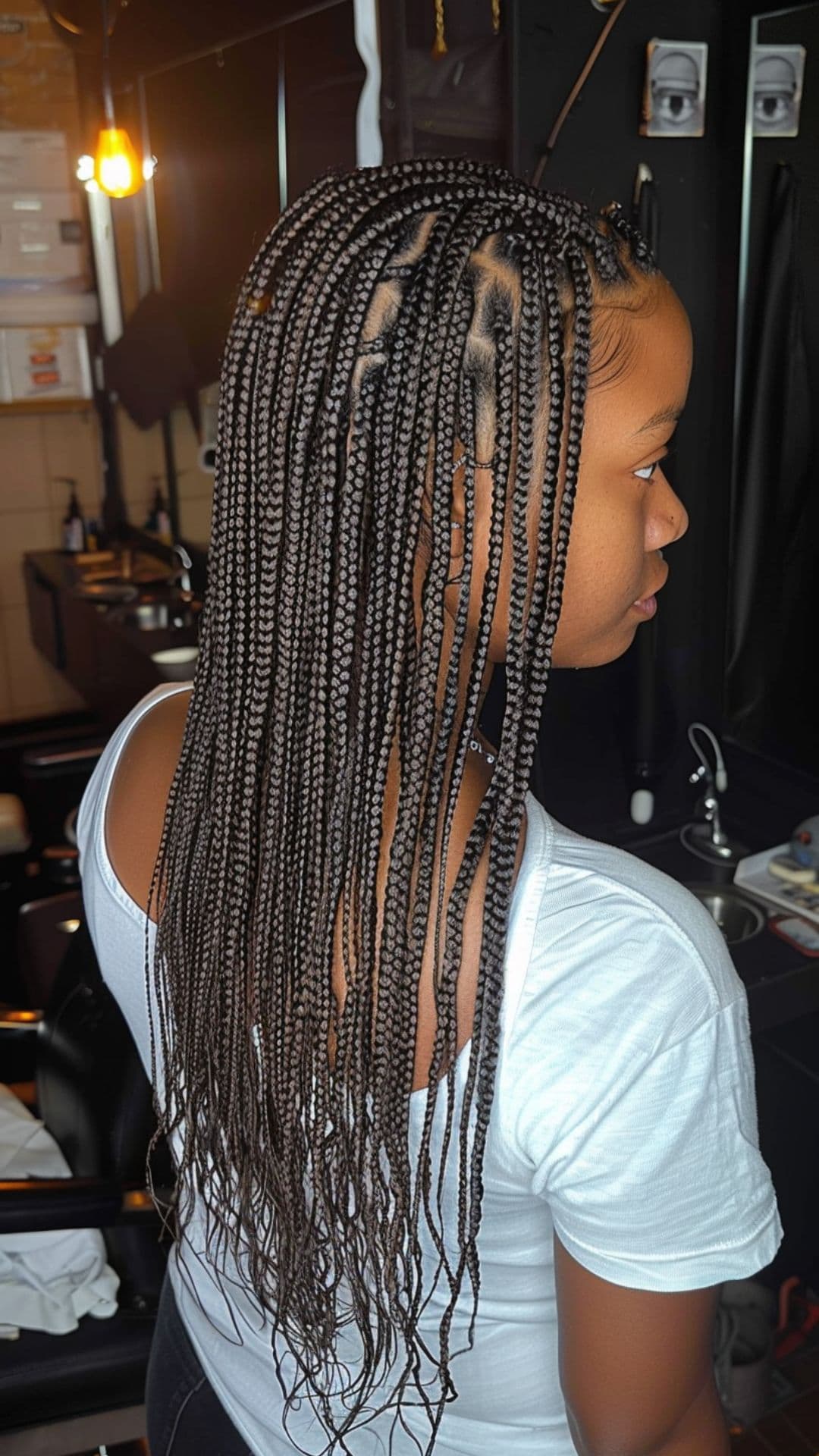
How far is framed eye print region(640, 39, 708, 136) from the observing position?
6.10 ft

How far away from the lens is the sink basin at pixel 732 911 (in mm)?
1993

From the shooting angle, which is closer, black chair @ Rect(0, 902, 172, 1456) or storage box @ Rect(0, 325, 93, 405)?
black chair @ Rect(0, 902, 172, 1456)

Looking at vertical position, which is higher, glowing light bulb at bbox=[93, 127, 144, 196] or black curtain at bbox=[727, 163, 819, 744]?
glowing light bulb at bbox=[93, 127, 144, 196]

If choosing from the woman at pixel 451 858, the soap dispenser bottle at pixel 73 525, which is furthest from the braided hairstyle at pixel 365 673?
the soap dispenser bottle at pixel 73 525

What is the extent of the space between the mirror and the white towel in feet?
4.68

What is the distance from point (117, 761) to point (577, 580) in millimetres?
395

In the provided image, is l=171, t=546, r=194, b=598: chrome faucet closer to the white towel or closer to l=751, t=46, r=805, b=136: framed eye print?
l=751, t=46, r=805, b=136: framed eye print

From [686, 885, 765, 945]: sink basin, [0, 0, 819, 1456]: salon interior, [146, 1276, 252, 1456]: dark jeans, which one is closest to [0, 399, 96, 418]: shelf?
[0, 0, 819, 1456]: salon interior

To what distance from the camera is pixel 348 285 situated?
0.68 metres

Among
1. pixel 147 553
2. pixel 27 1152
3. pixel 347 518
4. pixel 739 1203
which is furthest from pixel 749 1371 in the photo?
pixel 147 553

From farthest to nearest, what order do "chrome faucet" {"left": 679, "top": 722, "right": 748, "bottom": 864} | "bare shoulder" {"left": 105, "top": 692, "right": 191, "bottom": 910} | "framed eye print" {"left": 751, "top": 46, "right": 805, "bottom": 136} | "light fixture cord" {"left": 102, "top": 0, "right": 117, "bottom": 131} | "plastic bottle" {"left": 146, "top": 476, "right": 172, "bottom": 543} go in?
"plastic bottle" {"left": 146, "top": 476, "right": 172, "bottom": 543}
"light fixture cord" {"left": 102, "top": 0, "right": 117, "bottom": 131}
"chrome faucet" {"left": 679, "top": 722, "right": 748, "bottom": 864}
"framed eye print" {"left": 751, "top": 46, "right": 805, "bottom": 136}
"bare shoulder" {"left": 105, "top": 692, "right": 191, "bottom": 910}

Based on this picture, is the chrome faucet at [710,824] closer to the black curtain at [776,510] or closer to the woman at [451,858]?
the black curtain at [776,510]

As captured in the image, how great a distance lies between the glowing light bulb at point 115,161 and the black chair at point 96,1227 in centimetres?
296

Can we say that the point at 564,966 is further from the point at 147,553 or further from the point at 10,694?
the point at 10,694
